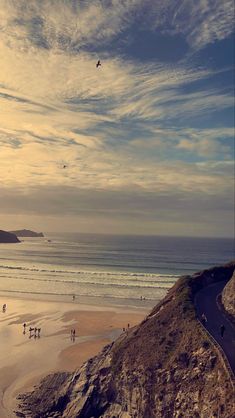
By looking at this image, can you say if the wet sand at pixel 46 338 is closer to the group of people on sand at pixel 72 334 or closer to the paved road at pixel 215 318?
the group of people on sand at pixel 72 334

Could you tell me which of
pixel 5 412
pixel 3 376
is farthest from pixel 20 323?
pixel 5 412

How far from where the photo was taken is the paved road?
1129 inches

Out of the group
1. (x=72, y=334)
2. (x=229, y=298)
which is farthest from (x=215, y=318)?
(x=72, y=334)

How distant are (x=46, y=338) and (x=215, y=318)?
30633mm

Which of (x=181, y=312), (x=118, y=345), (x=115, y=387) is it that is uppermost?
(x=181, y=312)

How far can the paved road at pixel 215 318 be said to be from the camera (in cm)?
2867

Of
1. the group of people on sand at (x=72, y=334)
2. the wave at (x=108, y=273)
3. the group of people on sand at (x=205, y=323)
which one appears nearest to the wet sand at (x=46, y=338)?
the group of people on sand at (x=72, y=334)

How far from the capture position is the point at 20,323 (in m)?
64.6

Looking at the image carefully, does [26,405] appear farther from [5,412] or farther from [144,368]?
[144,368]

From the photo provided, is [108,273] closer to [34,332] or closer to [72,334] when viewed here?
[72,334]

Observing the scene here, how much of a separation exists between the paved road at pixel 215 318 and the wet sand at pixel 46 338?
17772 millimetres

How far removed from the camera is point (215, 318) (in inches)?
1414

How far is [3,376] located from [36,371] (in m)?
3.79

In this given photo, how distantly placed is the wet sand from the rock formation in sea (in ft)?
17.6
